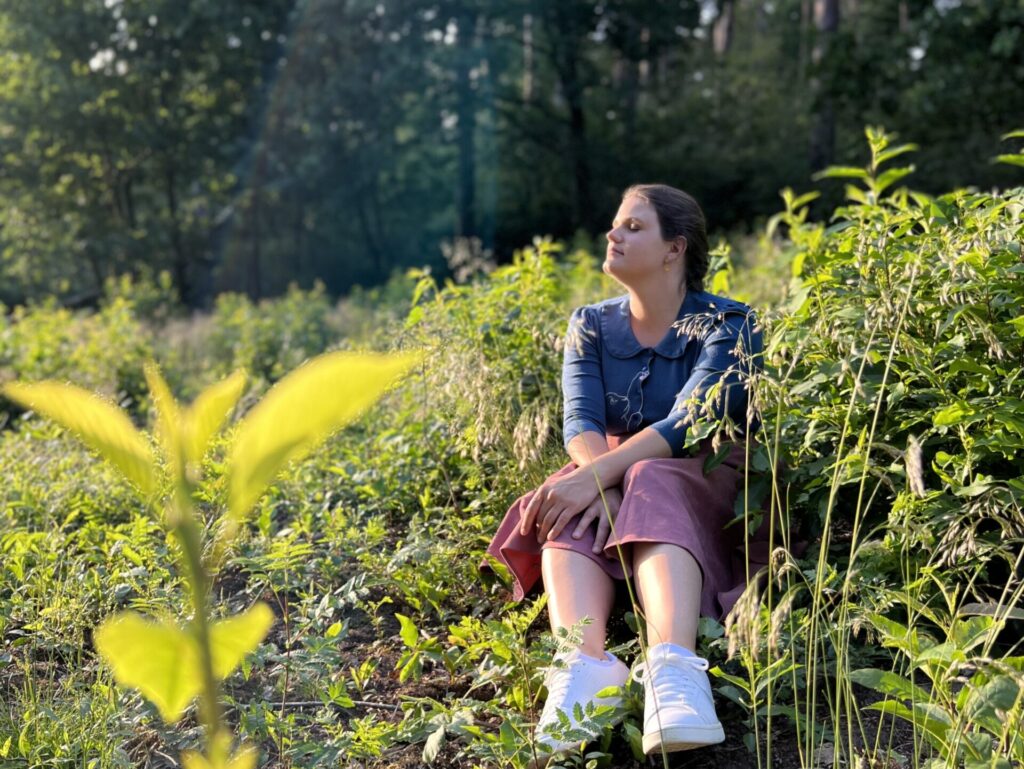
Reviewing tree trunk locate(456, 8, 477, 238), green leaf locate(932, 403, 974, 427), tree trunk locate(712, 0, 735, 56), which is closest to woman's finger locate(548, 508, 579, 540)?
green leaf locate(932, 403, 974, 427)

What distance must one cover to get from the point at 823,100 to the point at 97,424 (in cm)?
1733

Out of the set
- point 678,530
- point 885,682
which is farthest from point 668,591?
point 885,682

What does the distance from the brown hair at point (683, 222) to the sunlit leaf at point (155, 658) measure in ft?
9.28

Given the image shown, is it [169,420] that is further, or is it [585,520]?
[585,520]

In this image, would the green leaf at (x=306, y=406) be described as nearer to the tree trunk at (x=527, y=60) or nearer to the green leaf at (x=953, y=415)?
the green leaf at (x=953, y=415)

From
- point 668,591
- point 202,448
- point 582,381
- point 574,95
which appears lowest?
point 668,591

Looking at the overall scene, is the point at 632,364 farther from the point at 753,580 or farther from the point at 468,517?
the point at 753,580

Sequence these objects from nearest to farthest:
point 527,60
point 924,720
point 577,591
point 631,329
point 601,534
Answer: point 924,720 < point 577,591 < point 601,534 < point 631,329 < point 527,60

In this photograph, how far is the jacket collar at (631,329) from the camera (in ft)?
10.6

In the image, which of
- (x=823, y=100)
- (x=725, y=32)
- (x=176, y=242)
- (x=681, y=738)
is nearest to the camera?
(x=681, y=738)

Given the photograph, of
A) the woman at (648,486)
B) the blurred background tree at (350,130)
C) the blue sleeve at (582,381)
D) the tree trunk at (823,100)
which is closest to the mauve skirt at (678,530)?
the woman at (648,486)

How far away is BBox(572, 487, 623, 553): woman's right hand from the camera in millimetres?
2699

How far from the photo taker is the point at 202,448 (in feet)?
2.06

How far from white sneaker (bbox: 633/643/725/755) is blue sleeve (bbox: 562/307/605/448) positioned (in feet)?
3.06
